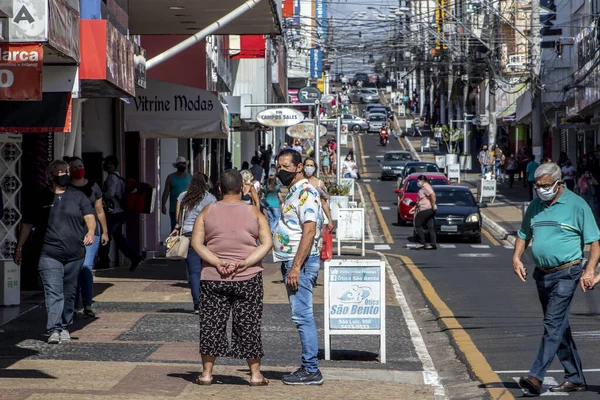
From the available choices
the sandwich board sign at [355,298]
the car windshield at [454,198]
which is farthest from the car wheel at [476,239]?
the sandwich board sign at [355,298]

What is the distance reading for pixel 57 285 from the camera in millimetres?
10898

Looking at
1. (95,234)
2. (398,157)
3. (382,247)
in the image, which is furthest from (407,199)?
(398,157)

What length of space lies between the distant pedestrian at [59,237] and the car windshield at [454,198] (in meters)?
18.9

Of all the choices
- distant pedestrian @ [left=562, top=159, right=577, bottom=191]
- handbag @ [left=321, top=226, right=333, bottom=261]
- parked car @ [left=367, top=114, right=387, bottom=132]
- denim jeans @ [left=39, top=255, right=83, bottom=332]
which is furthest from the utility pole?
parked car @ [left=367, top=114, right=387, bottom=132]

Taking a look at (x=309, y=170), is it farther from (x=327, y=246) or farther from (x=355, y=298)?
(x=355, y=298)

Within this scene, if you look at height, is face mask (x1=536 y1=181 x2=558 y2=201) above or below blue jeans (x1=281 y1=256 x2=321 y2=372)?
above

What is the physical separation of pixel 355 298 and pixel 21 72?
3590mm

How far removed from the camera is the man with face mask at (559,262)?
8477 mm

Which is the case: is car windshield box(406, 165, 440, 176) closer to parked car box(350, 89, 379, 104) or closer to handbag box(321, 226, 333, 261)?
handbag box(321, 226, 333, 261)

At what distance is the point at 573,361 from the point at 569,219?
1.11 metres

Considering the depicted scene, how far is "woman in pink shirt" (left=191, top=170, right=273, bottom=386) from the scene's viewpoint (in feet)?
28.1

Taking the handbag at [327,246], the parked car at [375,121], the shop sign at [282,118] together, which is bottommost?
the handbag at [327,246]

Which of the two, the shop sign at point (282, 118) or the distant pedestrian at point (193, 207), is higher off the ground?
the shop sign at point (282, 118)

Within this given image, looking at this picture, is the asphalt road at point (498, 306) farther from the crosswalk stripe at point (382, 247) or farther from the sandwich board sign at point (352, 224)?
the sandwich board sign at point (352, 224)
